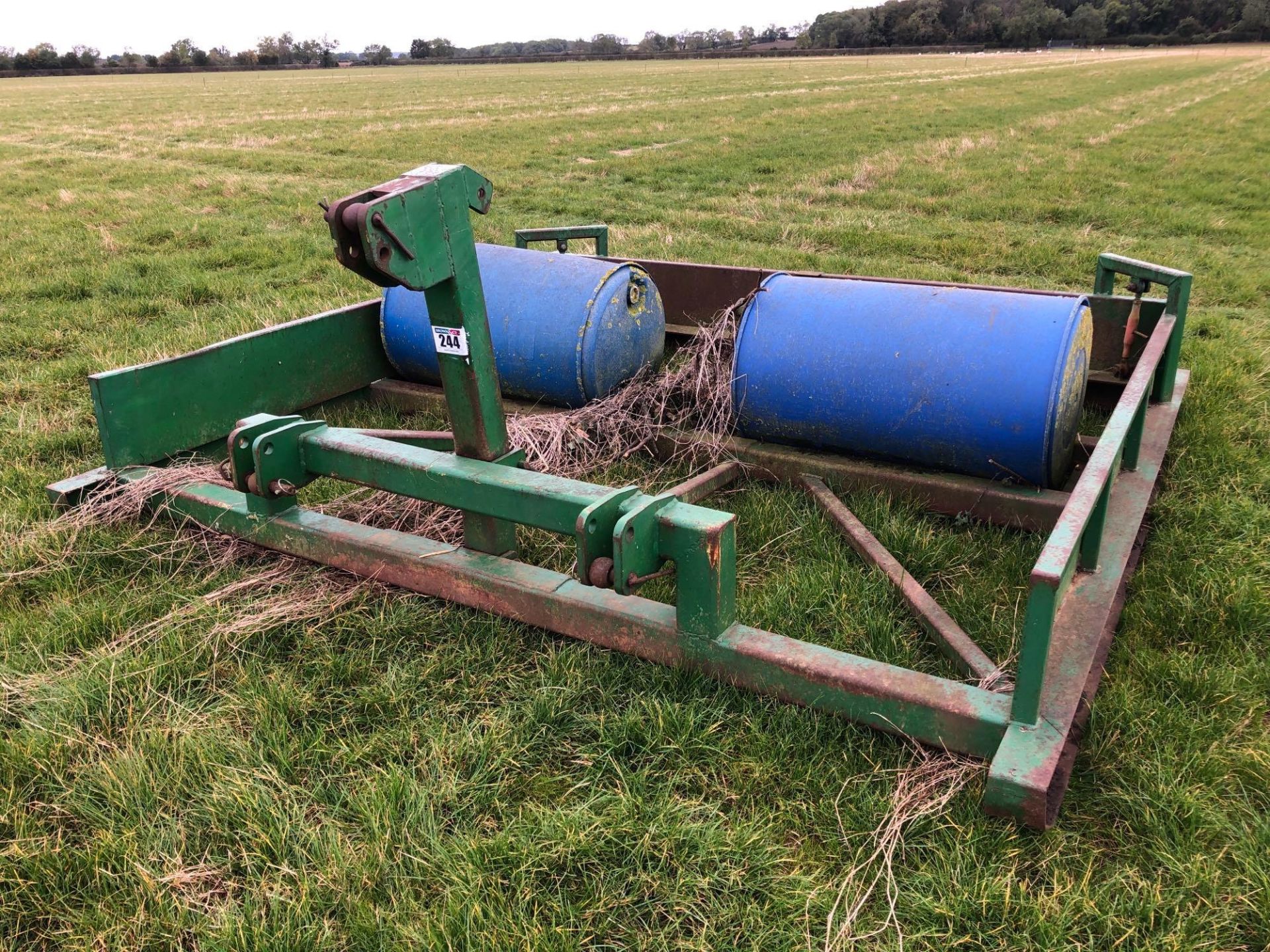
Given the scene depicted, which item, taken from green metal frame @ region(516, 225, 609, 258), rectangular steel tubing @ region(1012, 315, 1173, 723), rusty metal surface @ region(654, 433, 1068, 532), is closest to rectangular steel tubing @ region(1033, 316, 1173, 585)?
rectangular steel tubing @ region(1012, 315, 1173, 723)

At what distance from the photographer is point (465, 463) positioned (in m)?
2.85

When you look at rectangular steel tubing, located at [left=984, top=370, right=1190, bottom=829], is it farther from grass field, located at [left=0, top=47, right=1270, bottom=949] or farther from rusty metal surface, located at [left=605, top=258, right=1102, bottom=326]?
rusty metal surface, located at [left=605, top=258, right=1102, bottom=326]

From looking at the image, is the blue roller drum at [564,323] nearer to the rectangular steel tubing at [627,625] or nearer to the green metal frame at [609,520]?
the green metal frame at [609,520]

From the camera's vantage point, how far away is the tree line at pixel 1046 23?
289 ft

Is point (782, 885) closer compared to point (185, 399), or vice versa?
point (782, 885)

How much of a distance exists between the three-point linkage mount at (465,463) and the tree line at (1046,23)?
102 metres

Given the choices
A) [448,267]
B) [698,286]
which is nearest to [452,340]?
[448,267]

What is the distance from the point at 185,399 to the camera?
390cm

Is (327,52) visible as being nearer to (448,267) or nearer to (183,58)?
(183,58)

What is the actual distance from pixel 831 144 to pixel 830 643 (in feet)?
50.3

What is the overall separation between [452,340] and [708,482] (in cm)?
129

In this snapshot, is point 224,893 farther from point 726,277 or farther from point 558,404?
point 726,277

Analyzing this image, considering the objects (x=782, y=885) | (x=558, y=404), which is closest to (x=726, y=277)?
(x=558, y=404)

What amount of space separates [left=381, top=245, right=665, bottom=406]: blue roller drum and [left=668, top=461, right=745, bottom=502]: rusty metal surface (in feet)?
2.25
